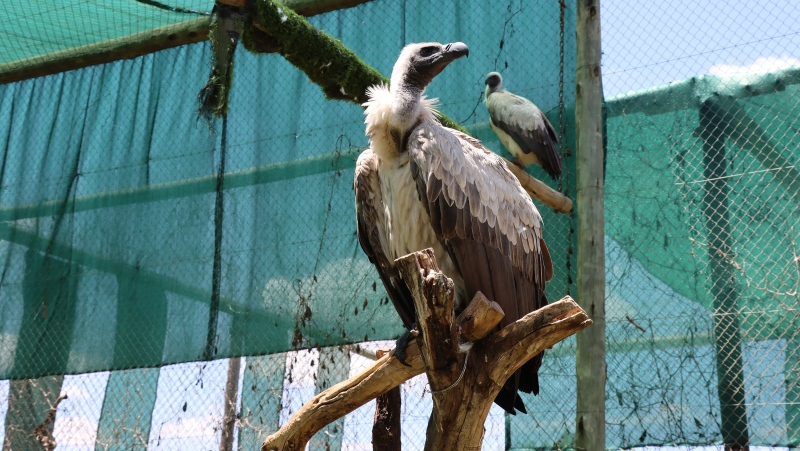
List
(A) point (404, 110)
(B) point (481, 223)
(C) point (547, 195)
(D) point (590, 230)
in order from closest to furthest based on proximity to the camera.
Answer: (B) point (481, 223) < (A) point (404, 110) < (D) point (590, 230) < (C) point (547, 195)

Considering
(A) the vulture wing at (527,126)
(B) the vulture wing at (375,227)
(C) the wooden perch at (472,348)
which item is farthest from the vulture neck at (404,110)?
(A) the vulture wing at (527,126)

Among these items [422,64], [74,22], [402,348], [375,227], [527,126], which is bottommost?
[402,348]

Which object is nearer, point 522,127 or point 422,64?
point 422,64

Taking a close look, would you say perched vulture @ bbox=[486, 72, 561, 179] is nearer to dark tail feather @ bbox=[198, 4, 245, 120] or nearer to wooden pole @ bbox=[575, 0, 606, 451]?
wooden pole @ bbox=[575, 0, 606, 451]

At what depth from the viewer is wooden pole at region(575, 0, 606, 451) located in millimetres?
4844

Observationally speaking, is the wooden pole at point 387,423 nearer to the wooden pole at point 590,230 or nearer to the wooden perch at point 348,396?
the wooden perch at point 348,396

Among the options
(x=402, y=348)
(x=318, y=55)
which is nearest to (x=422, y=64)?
(x=402, y=348)

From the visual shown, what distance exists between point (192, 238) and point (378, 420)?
3.46 metres

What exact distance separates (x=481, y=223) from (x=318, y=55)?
2.72 meters

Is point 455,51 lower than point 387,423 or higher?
higher

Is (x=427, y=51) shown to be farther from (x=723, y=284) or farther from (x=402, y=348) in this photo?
(x=723, y=284)

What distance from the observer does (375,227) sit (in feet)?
13.6

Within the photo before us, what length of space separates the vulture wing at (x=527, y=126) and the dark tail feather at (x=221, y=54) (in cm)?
211

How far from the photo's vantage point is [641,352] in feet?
16.8
